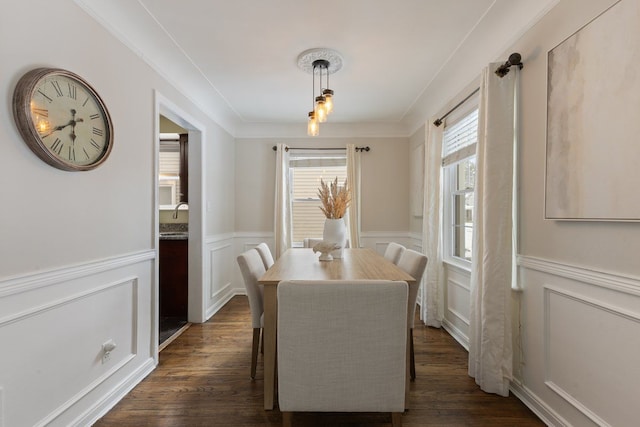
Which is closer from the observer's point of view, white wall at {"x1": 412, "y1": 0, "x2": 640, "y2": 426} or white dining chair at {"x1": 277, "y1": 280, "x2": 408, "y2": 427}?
white wall at {"x1": 412, "y1": 0, "x2": 640, "y2": 426}

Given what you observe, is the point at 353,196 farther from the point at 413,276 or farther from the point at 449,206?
the point at 413,276

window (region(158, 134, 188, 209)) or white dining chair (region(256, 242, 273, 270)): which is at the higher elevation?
window (region(158, 134, 188, 209))

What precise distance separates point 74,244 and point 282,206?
9.56ft

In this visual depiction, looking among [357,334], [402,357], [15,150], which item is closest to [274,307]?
[357,334]

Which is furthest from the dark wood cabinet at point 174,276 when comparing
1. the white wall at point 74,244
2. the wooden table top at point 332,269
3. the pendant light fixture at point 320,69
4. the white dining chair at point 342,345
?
the white dining chair at point 342,345

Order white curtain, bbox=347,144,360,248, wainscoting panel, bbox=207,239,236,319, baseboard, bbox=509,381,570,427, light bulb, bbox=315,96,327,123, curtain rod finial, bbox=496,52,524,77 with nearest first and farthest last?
baseboard, bbox=509,381,570,427 → curtain rod finial, bbox=496,52,524,77 → light bulb, bbox=315,96,327,123 → wainscoting panel, bbox=207,239,236,319 → white curtain, bbox=347,144,360,248

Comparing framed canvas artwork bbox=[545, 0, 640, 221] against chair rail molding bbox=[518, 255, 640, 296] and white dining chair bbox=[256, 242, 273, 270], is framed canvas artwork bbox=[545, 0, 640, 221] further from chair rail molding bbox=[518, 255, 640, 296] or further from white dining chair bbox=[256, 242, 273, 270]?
white dining chair bbox=[256, 242, 273, 270]

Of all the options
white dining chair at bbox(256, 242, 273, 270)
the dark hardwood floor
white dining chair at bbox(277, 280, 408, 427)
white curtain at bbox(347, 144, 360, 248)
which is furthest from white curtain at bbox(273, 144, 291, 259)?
white dining chair at bbox(277, 280, 408, 427)

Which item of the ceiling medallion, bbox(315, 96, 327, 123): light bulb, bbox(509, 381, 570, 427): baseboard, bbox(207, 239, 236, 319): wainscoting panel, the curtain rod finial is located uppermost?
the ceiling medallion

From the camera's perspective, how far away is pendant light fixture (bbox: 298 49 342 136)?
2375mm

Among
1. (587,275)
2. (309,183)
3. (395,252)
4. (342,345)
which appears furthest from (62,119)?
(309,183)

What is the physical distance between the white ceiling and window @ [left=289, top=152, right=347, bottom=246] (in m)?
1.22

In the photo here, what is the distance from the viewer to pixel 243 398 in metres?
2.06

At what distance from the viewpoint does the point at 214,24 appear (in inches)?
87.0
